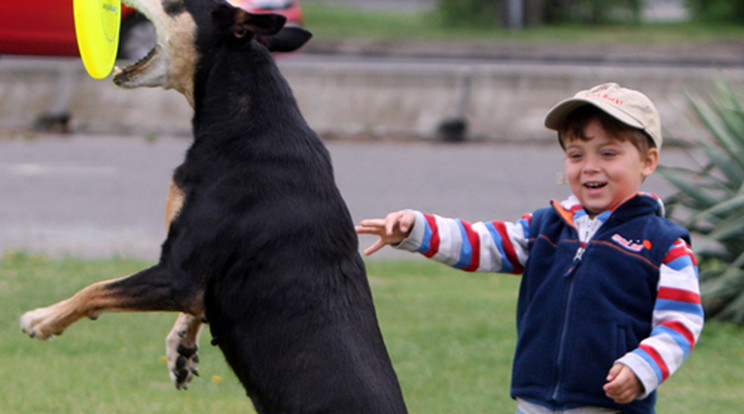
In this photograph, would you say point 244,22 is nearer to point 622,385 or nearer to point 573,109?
point 573,109

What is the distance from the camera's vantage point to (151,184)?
32.4 feet

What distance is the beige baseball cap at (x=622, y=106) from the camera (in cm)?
314

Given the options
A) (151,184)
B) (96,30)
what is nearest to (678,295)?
(96,30)

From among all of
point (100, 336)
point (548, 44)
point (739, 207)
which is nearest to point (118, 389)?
point (100, 336)

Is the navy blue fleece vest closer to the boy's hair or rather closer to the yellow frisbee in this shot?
the boy's hair

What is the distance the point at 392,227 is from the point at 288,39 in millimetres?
1115

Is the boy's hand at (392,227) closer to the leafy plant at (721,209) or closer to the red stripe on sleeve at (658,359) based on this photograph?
the red stripe on sleeve at (658,359)

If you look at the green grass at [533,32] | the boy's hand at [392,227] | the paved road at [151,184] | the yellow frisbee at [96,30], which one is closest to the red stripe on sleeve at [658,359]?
the boy's hand at [392,227]

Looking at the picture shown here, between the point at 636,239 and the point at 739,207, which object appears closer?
the point at 636,239

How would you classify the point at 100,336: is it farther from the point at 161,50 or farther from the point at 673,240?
the point at 673,240

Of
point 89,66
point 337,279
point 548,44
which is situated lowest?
point 548,44

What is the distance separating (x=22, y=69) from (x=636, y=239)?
10489 mm

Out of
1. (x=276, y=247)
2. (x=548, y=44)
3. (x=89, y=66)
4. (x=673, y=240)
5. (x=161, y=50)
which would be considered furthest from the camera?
(x=548, y=44)

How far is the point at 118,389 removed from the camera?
4941 mm
